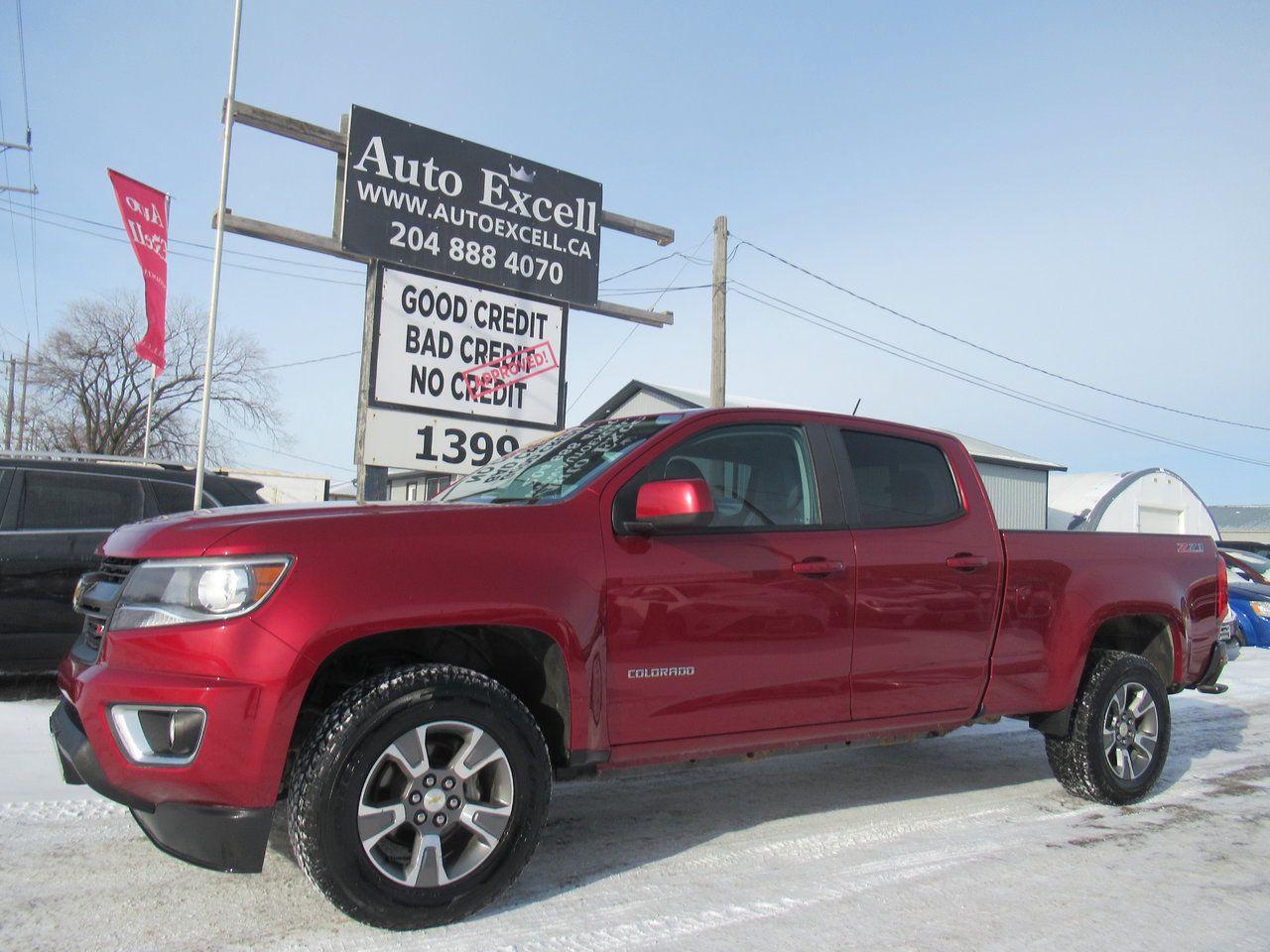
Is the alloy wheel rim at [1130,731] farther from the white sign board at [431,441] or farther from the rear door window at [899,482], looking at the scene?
the white sign board at [431,441]

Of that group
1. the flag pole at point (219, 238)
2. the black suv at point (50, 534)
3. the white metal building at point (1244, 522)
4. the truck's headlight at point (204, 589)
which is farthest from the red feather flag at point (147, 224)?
the white metal building at point (1244, 522)

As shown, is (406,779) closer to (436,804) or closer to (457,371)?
(436,804)

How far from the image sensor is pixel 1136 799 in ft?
16.8

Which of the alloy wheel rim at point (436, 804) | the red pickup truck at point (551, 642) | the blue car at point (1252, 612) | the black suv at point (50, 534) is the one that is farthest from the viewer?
the blue car at point (1252, 612)

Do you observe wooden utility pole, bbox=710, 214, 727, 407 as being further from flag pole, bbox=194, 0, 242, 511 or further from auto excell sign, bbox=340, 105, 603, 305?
flag pole, bbox=194, 0, 242, 511

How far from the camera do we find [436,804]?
3164 mm

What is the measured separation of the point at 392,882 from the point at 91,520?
16.6ft

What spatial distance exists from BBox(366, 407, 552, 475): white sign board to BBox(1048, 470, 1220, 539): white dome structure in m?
29.6

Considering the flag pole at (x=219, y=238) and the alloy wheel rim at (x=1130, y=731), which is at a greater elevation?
the flag pole at (x=219, y=238)

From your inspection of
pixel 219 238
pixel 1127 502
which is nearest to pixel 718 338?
pixel 219 238

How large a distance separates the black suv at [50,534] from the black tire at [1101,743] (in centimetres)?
560

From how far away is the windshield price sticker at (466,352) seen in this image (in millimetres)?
9031

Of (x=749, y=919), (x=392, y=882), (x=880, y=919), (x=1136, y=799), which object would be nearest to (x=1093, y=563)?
(x=1136, y=799)

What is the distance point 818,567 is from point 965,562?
35.9 inches
